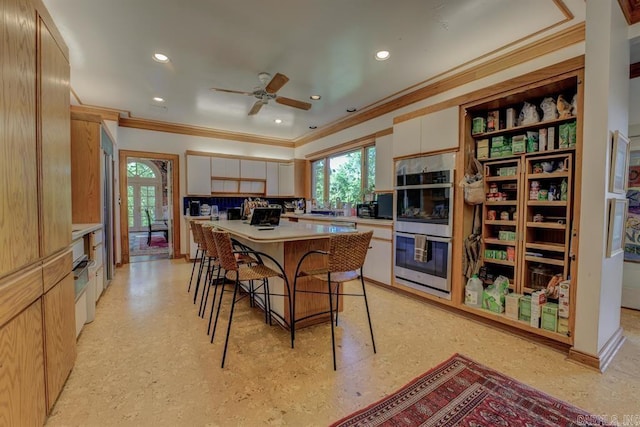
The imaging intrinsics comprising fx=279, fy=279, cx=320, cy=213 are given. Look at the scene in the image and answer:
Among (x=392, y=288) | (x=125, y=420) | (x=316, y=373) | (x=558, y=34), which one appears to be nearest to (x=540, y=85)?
(x=558, y=34)

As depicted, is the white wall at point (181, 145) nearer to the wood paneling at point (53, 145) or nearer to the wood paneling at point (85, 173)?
the wood paneling at point (85, 173)

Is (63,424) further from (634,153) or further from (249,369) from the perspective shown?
(634,153)

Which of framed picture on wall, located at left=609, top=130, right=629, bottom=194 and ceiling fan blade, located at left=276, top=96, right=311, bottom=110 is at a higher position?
ceiling fan blade, located at left=276, top=96, right=311, bottom=110

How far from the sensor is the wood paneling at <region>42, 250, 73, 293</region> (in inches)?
57.0

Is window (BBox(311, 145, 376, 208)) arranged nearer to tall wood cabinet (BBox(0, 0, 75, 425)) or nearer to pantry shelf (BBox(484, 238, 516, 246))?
pantry shelf (BBox(484, 238, 516, 246))

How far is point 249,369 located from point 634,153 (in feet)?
14.3

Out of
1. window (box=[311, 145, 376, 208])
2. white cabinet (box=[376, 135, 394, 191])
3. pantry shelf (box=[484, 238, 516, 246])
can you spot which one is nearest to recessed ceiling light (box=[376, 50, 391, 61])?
white cabinet (box=[376, 135, 394, 191])

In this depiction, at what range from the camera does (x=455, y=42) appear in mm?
2658

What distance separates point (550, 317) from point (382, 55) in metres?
2.84

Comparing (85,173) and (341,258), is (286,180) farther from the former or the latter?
(341,258)

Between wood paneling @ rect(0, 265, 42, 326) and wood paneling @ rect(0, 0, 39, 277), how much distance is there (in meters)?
0.05

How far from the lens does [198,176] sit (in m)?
5.54

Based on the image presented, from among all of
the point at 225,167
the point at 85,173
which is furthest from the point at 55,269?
the point at 225,167

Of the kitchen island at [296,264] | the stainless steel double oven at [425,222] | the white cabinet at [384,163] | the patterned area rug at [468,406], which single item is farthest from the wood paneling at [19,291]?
the white cabinet at [384,163]
